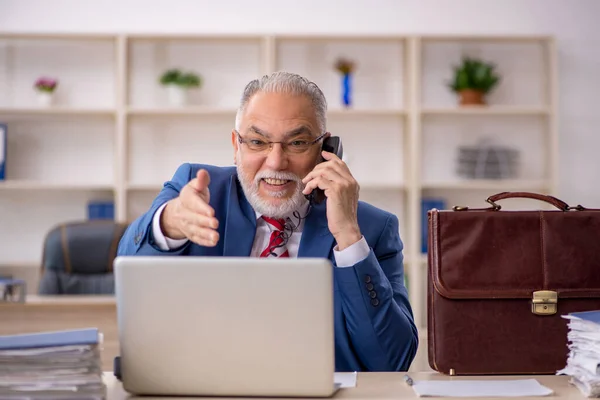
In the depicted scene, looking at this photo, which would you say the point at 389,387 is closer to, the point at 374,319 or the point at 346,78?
the point at 374,319

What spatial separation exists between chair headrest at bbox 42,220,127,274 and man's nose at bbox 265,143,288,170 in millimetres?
1835

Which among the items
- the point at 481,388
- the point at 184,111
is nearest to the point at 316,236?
the point at 481,388

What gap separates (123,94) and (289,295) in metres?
3.63

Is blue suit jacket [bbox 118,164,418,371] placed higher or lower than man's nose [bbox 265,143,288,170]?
lower

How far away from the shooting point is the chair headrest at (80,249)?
3447 millimetres

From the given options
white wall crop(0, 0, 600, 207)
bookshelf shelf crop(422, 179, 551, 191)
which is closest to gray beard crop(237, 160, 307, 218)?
bookshelf shelf crop(422, 179, 551, 191)

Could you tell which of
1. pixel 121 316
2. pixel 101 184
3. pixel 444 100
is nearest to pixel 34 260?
pixel 101 184

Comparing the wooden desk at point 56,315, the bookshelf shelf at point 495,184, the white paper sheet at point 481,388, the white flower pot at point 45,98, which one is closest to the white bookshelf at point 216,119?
the bookshelf shelf at point 495,184

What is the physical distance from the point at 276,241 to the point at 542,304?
0.68 metres

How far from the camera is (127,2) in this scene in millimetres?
4793

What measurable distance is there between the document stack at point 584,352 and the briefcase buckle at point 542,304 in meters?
0.03

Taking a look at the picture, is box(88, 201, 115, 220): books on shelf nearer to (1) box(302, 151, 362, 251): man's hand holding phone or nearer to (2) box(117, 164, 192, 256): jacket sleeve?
(2) box(117, 164, 192, 256): jacket sleeve

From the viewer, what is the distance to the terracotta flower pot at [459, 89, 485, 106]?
4.65 metres

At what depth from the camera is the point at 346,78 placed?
15.2ft
